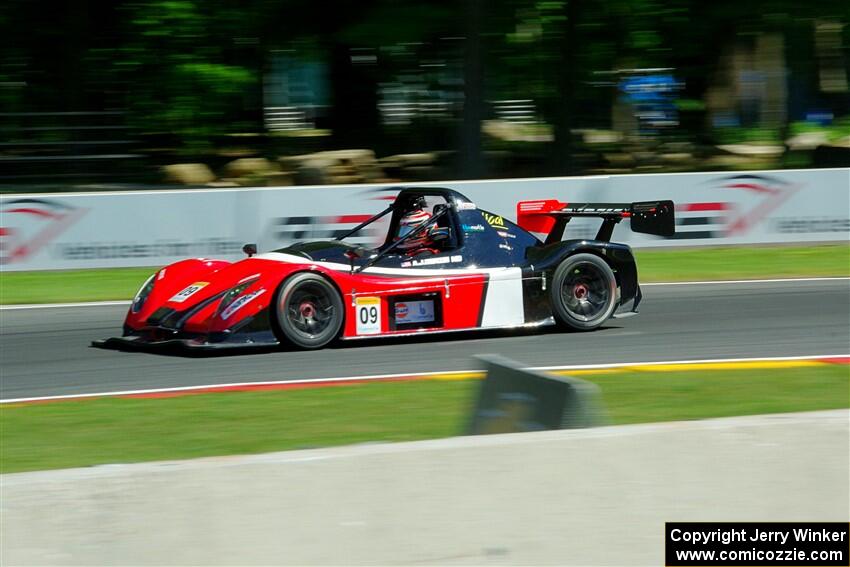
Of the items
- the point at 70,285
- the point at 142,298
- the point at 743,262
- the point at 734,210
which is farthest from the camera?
the point at 734,210

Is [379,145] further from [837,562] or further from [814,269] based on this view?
[837,562]

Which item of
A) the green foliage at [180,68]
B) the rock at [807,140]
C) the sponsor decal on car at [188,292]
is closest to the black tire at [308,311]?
the sponsor decal on car at [188,292]

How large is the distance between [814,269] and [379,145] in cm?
1147

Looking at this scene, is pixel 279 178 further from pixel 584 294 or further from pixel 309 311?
pixel 309 311

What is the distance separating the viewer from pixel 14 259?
13758 mm

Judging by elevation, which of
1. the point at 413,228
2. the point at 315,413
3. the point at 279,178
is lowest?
the point at 315,413

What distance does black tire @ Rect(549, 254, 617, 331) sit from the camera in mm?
10062

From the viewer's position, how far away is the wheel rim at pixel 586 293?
10.2 metres

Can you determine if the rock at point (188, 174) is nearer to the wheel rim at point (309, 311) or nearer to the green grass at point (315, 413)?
the wheel rim at point (309, 311)

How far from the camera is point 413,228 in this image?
9867mm

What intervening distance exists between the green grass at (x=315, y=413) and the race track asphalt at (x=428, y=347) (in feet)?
2.08

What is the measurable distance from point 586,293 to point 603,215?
71cm

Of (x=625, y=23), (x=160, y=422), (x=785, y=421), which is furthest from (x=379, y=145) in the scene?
(x=785, y=421)

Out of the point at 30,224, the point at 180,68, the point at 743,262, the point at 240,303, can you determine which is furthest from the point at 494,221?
the point at 180,68
